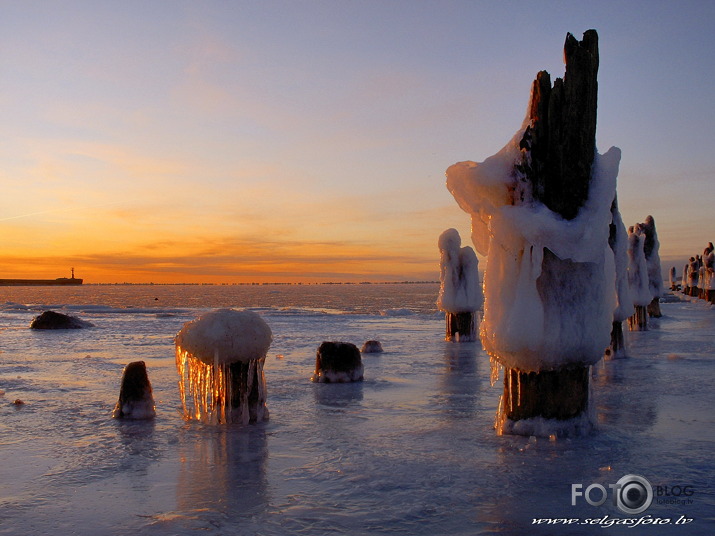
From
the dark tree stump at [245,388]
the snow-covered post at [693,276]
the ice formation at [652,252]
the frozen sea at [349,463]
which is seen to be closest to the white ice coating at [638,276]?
the ice formation at [652,252]

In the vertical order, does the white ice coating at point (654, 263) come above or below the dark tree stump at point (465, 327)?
above

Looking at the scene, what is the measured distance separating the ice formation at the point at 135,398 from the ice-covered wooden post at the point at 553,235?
4.62 meters

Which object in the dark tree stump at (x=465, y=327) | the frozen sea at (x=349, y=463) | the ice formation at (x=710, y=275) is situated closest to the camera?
the frozen sea at (x=349, y=463)

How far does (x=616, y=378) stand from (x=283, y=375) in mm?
6447

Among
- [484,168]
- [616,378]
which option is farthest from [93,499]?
[616,378]

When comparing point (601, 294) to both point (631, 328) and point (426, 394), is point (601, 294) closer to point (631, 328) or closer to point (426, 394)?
point (426, 394)

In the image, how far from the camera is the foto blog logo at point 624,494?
485cm

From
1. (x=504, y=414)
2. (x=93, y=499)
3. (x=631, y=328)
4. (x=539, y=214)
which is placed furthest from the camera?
(x=631, y=328)

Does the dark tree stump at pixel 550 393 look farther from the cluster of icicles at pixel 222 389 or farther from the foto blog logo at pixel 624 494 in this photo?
the cluster of icicles at pixel 222 389

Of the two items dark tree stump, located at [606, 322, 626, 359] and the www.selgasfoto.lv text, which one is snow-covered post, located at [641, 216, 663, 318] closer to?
dark tree stump, located at [606, 322, 626, 359]

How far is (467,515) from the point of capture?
470 centimetres

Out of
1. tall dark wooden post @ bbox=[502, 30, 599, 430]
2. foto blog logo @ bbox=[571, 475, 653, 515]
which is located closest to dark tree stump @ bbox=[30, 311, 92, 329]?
tall dark wooden post @ bbox=[502, 30, 599, 430]

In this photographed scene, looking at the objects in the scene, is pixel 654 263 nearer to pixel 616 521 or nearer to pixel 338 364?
pixel 338 364

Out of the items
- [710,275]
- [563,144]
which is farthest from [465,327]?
[710,275]
